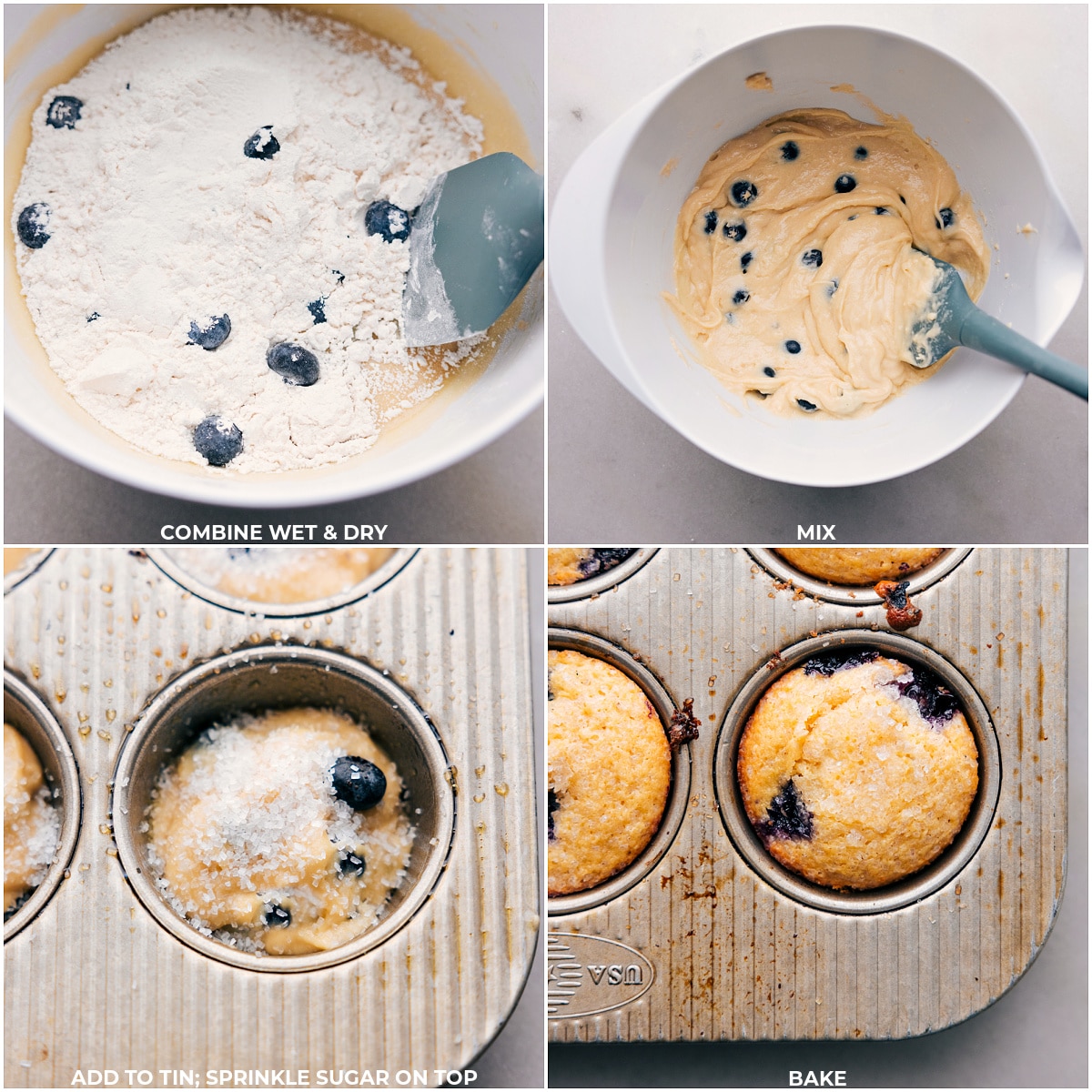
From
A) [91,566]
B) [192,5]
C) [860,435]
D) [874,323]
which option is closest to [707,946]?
[860,435]

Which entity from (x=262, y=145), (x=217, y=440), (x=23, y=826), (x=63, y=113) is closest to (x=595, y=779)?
(x=217, y=440)

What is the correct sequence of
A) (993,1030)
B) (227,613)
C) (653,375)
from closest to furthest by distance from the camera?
(653,375) < (227,613) < (993,1030)

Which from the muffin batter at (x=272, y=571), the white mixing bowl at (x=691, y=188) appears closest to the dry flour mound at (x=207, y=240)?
the muffin batter at (x=272, y=571)

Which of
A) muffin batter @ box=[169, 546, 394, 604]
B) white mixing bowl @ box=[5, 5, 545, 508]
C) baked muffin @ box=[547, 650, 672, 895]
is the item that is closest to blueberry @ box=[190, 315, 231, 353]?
white mixing bowl @ box=[5, 5, 545, 508]

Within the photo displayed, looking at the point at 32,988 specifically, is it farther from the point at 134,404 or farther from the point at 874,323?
the point at 874,323

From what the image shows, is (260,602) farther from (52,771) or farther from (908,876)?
(908,876)
